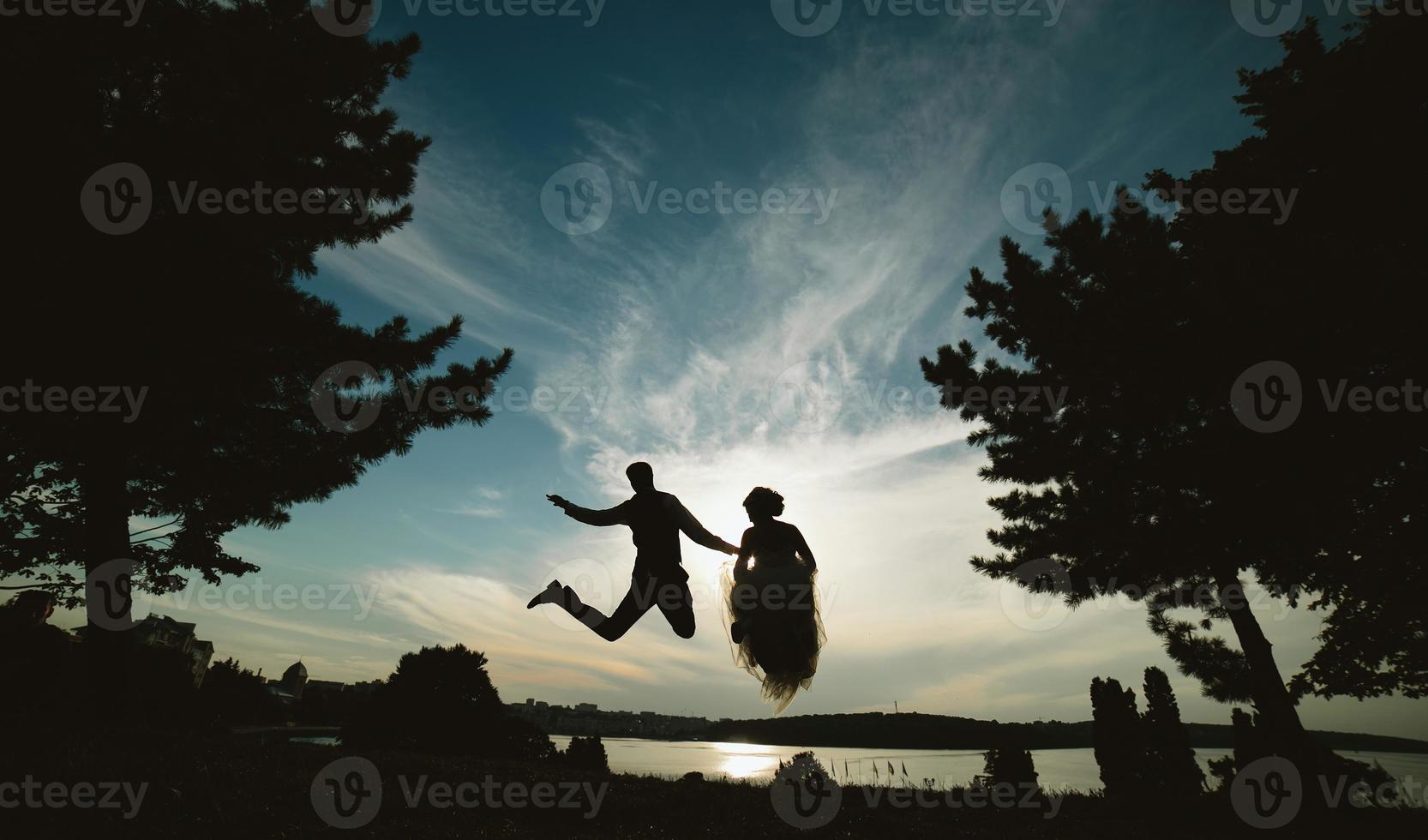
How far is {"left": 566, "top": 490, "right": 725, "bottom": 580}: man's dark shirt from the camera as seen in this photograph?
6.16m

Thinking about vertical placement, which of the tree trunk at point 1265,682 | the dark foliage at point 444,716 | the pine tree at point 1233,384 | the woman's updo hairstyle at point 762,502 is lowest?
the dark foliage at point 444,716

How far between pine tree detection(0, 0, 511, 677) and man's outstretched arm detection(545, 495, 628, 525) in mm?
6807

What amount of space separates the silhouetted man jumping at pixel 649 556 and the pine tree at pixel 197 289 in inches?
277

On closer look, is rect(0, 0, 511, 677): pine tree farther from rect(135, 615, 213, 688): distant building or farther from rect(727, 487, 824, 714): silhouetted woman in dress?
rect(135, 615, 213, 688): distant building

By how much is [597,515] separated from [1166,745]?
23525 mm

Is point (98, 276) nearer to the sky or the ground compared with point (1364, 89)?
nearer to the ground

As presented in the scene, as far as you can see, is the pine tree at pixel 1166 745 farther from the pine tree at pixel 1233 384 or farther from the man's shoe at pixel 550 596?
the man's shoe at pixel 550 596

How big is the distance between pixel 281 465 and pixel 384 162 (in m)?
6.39

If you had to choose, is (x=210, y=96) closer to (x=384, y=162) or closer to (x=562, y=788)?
(x=384, y=162)

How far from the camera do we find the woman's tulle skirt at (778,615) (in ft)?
19.4

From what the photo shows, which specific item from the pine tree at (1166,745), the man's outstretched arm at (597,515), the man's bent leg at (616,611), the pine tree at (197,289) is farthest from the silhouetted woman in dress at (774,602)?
the pine tree at (1166,745)

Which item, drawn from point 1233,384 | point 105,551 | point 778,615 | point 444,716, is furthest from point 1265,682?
point 444,716

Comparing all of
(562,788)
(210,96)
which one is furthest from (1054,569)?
(210,96)

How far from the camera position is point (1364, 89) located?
8.62 metres
